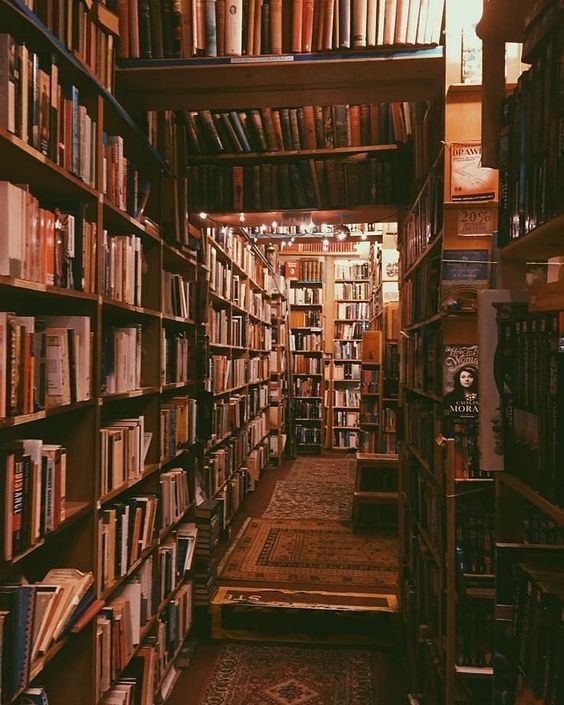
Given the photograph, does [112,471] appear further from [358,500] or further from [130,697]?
[358,500]

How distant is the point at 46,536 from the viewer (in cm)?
155

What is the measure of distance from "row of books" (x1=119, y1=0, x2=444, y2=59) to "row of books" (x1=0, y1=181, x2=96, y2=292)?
868mm

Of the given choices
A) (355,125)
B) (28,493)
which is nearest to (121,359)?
(28,493)

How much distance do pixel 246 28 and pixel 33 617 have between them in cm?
204

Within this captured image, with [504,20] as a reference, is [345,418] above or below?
below

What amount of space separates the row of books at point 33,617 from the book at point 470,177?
1.68 metres

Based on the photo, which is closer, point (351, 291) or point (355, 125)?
point (355, 125)

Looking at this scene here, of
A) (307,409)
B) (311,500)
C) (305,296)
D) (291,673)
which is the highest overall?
(305,296)

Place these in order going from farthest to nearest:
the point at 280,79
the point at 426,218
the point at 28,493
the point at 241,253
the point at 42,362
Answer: the point at 241,253 → the point at 426,218 → the point at 280,79 → the point at 42,362 → the point at 28,493

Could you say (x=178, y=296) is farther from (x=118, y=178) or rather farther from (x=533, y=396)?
(x=533, y=396)

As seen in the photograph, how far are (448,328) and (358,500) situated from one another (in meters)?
3.26

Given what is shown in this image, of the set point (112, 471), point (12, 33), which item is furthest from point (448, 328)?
point (12, 33)

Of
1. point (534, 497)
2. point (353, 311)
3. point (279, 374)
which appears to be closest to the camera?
point (534, 497)

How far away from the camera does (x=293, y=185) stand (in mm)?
3334
